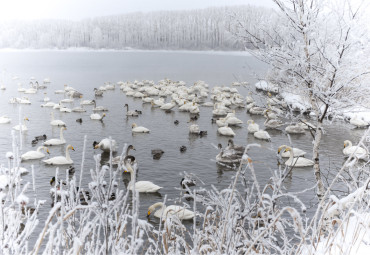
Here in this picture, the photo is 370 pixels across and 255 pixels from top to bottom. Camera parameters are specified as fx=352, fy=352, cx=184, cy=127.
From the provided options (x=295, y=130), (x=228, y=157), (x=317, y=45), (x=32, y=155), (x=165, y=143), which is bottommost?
(x=165, y=143)

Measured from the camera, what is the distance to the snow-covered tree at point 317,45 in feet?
22.7

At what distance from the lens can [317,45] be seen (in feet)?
22.8

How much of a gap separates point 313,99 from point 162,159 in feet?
37.0

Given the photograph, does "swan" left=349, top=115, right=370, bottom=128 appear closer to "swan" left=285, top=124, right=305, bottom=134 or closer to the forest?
"swan" left=285, top=124, right=305, bottom=134

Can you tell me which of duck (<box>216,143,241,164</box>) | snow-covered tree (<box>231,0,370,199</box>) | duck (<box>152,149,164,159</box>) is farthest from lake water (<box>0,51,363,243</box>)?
snow-covered tree (<box>231,0,370,199</box>)

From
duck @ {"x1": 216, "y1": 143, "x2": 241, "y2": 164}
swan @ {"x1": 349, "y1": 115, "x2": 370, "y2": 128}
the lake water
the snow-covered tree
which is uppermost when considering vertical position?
the snow-covered tree

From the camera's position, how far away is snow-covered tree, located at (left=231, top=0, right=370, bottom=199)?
22.7 feet

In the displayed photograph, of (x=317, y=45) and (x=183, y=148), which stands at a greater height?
(x=317, y=45)

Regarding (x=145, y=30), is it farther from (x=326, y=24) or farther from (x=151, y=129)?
(x=326, y=24)

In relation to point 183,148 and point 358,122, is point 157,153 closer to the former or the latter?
point 183,148

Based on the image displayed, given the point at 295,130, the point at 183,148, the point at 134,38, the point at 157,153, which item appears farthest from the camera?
the point at 134,38

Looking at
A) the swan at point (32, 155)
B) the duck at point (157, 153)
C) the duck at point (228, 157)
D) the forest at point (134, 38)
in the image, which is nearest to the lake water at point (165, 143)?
the duck at point (157, 153)

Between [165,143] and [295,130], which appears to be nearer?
[165,143]


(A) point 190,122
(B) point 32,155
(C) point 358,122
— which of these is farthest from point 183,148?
(C) point 358,122
